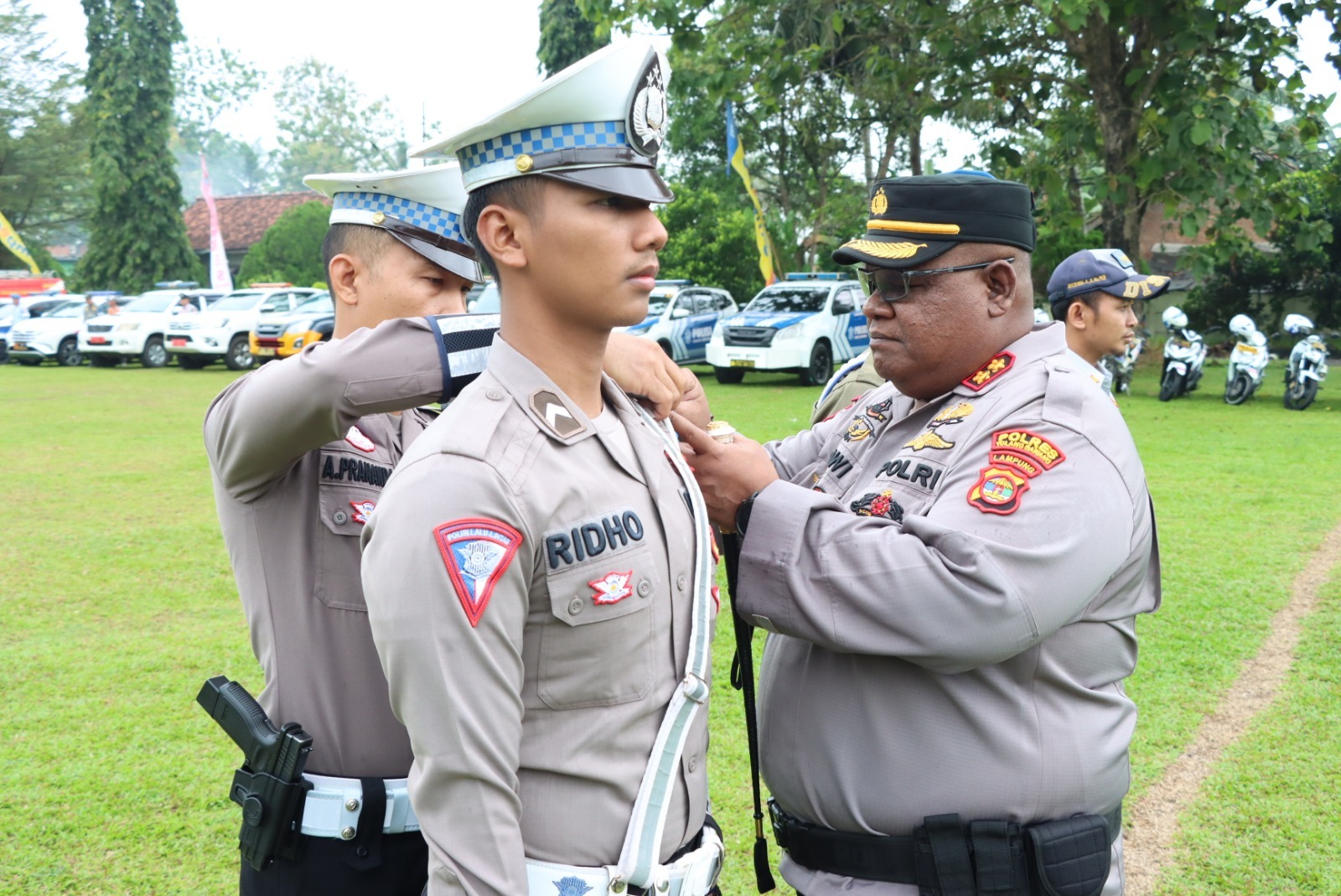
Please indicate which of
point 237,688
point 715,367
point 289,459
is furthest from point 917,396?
point 715,367

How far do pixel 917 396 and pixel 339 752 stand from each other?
132 centimetres

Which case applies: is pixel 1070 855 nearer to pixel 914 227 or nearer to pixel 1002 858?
pixel 1002 858

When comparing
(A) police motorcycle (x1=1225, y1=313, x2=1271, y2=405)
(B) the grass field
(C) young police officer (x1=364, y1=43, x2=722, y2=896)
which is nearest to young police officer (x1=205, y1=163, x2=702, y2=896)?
(C) young police officer (x1=364, y1=43, x2=722, y2=896)

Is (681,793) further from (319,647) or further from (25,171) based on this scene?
(25,171)

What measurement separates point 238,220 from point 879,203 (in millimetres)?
48274

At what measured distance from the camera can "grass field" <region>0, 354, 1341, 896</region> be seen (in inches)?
140

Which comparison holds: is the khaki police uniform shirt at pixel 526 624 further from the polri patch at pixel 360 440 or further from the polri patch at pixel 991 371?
the polri patch at pixel 991 371

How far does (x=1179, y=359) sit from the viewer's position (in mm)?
16172

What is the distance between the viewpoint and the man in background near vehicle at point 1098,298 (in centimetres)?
545

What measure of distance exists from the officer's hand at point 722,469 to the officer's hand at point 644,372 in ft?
0.21

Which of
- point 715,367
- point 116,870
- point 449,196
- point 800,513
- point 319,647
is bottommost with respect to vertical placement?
point 715,367

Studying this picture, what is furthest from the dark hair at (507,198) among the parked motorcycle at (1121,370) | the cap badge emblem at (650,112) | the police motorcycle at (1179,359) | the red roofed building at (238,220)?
the red roofed building at (238,220)

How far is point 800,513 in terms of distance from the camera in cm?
184

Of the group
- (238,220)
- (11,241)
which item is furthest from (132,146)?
(238,220)
